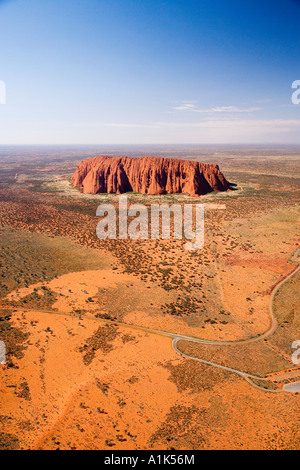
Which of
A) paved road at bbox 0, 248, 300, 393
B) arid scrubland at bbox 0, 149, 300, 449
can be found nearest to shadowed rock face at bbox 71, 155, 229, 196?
arid scrubland at bbox 0, 149, 300, 449

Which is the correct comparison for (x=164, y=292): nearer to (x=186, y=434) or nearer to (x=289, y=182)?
(x=186, y=434)

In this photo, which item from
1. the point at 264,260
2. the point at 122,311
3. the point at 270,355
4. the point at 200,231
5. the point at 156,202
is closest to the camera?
the point at 270,355

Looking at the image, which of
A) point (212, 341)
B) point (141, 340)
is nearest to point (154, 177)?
point (141, 340)

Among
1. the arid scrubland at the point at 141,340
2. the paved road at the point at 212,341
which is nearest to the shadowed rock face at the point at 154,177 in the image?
the arid scrubland at the point at 141,340

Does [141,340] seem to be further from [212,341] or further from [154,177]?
[154,177]

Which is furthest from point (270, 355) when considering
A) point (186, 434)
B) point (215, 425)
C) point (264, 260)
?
point (264, 260)

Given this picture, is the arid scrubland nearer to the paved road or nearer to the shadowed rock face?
the paved road
